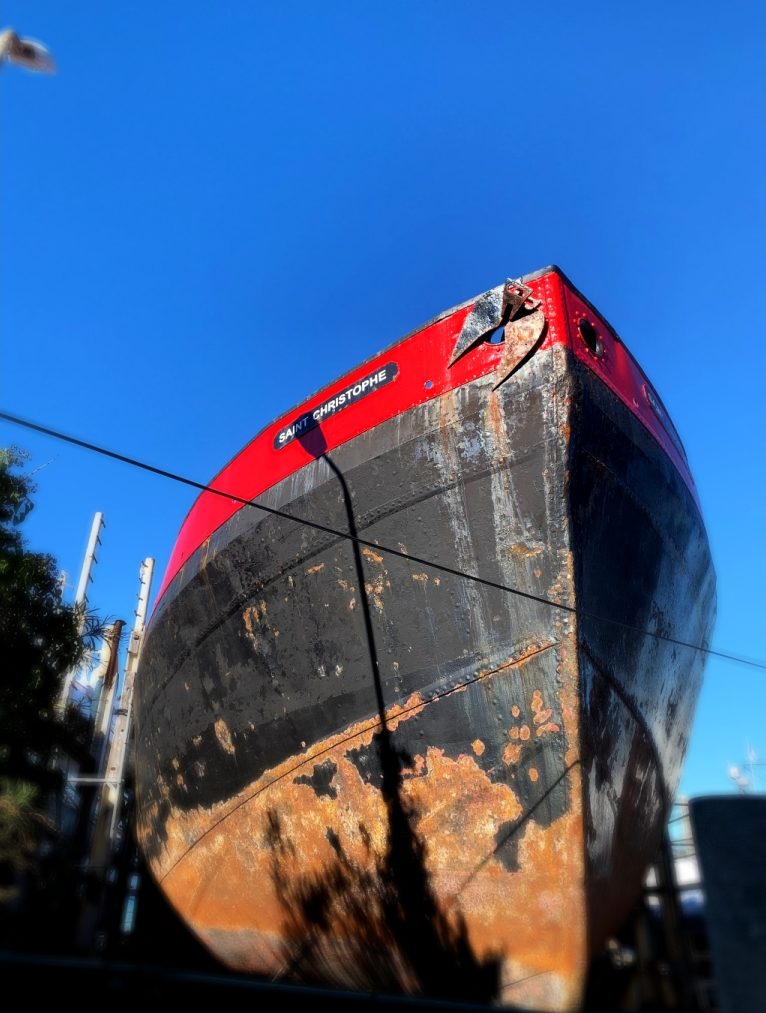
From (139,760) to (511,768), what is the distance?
16.4ft

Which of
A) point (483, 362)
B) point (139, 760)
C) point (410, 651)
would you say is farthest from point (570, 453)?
point (139, 760)

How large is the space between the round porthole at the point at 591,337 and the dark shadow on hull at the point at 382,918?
2008 millimetres

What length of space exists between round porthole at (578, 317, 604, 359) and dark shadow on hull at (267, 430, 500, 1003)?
6.59 ft

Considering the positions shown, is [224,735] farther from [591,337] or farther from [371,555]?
[591,337]

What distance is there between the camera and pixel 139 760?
7223mm

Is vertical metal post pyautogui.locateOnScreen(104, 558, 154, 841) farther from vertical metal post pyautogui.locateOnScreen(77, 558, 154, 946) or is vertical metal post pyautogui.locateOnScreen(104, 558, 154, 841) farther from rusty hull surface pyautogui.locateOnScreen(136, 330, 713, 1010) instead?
rusty hull surface pyautogui.locateOnScreen(136, 330, 713, 1010)

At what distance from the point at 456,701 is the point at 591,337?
106 inches

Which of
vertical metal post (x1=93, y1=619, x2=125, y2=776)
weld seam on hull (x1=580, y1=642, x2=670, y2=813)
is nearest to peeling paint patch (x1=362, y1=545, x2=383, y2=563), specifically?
weld seam on hull (x1=580, y1=642, x2=670, y2=813)

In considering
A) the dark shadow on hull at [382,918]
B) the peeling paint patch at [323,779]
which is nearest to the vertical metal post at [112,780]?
the dark shadow on hull at [382,918]

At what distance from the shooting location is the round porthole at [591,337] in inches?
176

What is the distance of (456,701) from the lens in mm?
4145

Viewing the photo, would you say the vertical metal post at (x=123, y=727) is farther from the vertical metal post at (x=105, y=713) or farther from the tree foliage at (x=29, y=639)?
the tree foliage at (x=29, y=639)

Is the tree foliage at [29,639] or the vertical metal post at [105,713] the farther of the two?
the vertical metal post at [105,713]

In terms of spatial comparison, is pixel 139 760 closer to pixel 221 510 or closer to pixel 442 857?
pixel 221 510
